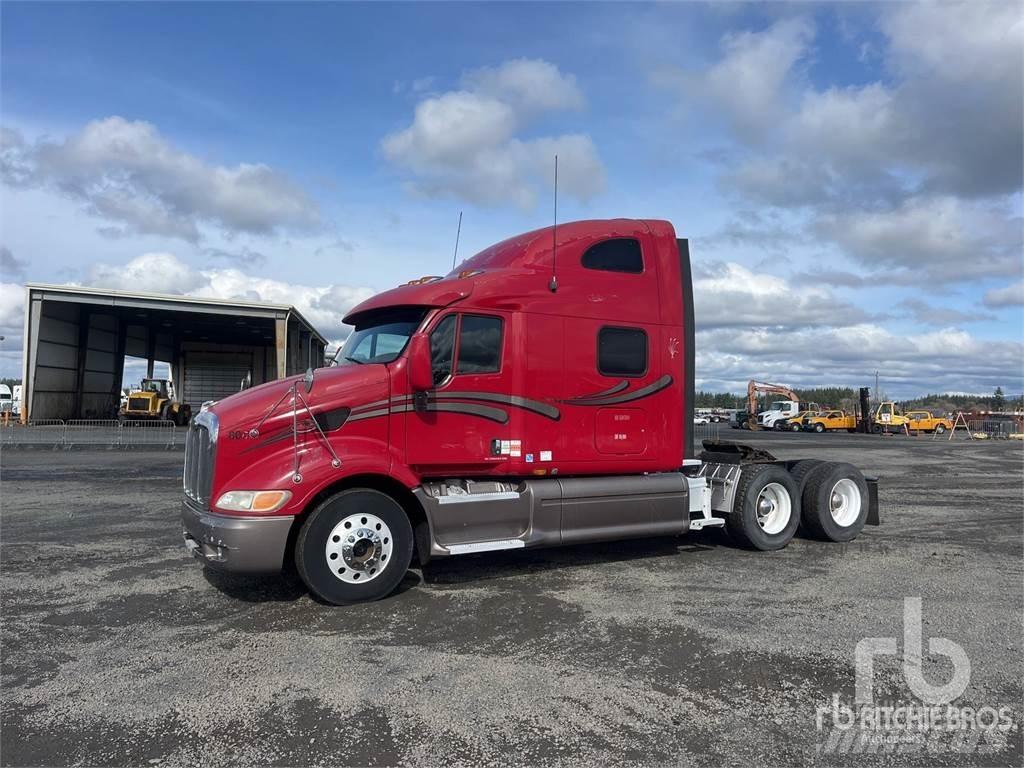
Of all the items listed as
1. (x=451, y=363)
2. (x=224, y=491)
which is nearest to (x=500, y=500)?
(x=451, y=363)

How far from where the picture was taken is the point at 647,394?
7.82 metres

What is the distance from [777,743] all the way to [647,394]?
4.49 m

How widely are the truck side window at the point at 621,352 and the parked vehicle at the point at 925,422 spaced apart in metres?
46.8

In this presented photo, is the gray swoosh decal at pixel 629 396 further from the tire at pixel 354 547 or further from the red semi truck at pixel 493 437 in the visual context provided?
the tire at pixel 354 547

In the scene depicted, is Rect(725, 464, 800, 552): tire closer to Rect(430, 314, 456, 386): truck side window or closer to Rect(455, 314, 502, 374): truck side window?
Rect(455, 314, 502, 374): truck side window

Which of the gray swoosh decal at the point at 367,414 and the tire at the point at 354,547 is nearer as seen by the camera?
the tire at the point at 354,547

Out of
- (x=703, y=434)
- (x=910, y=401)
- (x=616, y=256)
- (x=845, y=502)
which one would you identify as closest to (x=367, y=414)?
(x=616, y=256)

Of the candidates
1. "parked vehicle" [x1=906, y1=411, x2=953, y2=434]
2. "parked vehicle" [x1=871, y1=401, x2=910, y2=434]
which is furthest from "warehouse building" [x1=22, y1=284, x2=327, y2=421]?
"parked vehicle" [x1=906, y1=411, x2=953, y2=434]

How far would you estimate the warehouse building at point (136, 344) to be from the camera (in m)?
36.0

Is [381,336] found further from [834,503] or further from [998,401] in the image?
[998,401]

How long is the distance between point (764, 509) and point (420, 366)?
188 inches

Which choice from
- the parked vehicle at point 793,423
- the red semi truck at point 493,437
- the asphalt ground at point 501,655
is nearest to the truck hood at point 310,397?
the red semi truck at point 493,437

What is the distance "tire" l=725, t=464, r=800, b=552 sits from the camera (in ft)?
27.2

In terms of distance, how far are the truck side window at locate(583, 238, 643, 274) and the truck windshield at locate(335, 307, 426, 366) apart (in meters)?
2.03
